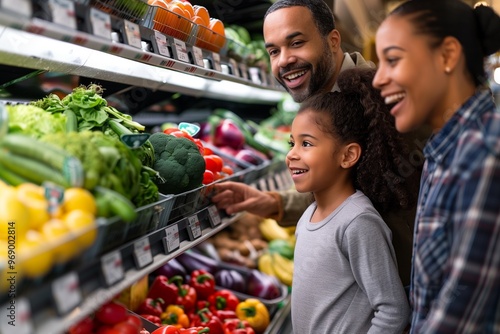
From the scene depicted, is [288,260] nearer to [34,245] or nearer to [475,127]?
[475,127]

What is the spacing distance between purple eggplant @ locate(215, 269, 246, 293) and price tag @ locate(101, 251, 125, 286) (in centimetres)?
184

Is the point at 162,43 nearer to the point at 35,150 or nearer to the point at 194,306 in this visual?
the point at 35,150

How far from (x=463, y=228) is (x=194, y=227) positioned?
3.17ft

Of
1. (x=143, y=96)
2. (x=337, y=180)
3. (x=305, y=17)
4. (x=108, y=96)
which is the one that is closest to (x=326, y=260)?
(x=337, y=180)

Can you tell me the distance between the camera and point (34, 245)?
0.99 m

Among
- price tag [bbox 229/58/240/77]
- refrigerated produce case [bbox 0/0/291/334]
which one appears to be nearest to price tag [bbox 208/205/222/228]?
refrigerated produce case [bbox 0/0/291/334]

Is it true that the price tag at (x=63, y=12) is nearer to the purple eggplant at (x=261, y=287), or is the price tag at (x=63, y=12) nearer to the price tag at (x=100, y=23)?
the price tag at (x=100, y=23)

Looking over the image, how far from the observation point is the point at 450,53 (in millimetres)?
1295

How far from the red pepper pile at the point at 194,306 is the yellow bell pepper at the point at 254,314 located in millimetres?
33

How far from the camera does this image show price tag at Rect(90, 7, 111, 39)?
1327 mm

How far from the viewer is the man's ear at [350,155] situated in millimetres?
1919

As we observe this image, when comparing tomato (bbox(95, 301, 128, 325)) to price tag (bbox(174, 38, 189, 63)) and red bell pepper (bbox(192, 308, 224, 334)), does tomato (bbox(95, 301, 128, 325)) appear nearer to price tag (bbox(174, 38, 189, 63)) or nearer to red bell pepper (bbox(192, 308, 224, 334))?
price tag (bbox(174, 38, 189, 63))

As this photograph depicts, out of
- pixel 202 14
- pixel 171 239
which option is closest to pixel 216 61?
pixel 202 14

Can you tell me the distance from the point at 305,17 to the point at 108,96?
37.3 inches
